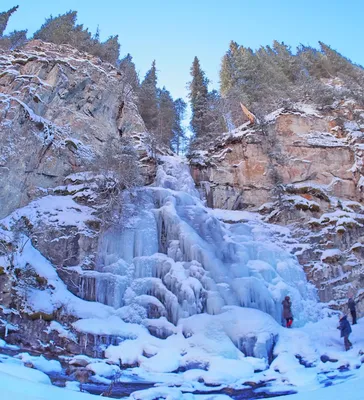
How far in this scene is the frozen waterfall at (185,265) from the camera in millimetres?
10273

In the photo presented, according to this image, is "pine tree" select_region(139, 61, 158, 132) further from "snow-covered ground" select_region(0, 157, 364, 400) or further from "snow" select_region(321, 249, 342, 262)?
"snow" select_region(321, 249, 342, 262)

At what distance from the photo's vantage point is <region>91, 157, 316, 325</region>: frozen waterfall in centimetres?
1027

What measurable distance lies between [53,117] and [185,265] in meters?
8.39

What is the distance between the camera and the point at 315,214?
46.8 ft

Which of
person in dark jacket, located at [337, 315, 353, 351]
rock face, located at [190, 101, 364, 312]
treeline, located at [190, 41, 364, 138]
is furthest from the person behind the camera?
treeline, located at [190, 41, 364, 138]

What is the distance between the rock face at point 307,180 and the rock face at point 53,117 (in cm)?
437

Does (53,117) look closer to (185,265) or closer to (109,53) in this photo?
(185,265)

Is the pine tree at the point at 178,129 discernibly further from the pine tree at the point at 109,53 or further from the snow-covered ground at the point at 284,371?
the snow-covered ground at the point at 284,371

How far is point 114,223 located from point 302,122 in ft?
33.6

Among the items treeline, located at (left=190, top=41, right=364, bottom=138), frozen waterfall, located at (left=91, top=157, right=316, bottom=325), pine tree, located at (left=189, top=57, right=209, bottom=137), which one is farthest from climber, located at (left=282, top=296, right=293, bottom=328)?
pine tree, located at (left=189, top=57, right=209, bottom=137)

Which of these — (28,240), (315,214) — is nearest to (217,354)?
(28,240)

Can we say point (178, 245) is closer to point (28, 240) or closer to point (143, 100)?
point (28, 240)

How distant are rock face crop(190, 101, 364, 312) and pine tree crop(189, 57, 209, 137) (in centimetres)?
593

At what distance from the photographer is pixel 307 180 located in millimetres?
15555
